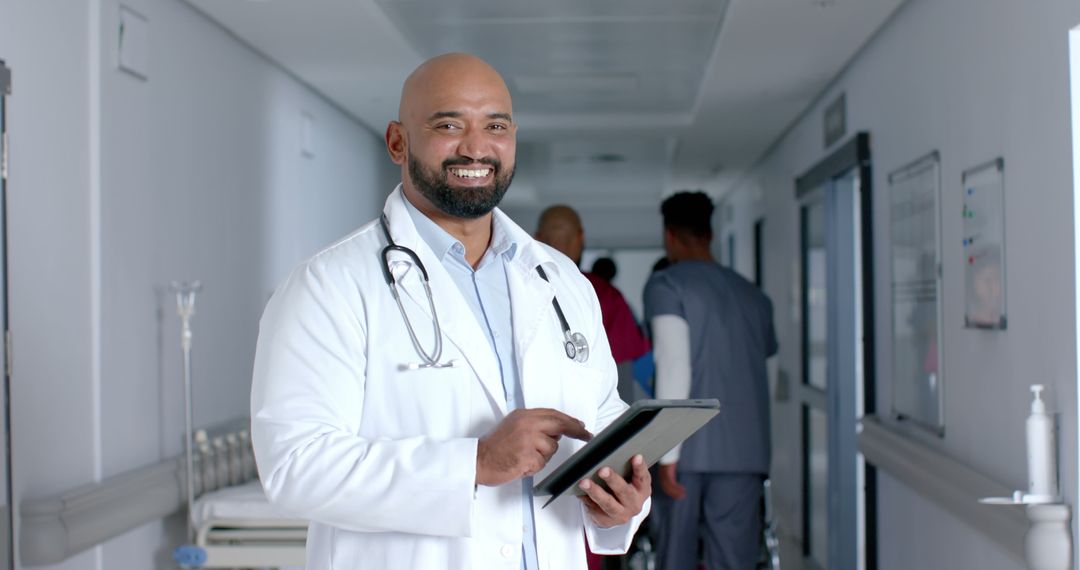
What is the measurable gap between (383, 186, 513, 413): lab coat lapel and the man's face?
76mm

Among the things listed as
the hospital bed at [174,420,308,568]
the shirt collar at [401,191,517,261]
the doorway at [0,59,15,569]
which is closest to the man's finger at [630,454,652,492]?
the shirt collar at [401,191,517,261]

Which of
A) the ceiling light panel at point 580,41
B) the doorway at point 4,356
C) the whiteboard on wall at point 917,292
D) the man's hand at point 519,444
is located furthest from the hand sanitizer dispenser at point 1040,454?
the doorway at point 4,356

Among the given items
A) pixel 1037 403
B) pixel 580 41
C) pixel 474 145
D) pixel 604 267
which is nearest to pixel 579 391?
pixel 474 145

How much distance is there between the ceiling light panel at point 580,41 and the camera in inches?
172

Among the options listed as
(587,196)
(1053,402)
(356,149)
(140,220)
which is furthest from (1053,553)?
(587,196)

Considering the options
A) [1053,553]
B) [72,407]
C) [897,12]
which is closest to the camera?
[1053,553]

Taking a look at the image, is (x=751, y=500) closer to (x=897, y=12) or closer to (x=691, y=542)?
(x=691, y=542)

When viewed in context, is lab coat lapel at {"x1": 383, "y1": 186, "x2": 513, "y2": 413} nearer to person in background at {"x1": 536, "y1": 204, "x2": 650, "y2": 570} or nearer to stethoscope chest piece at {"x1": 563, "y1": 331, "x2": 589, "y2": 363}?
stethoscope chest piece at {"x1": 563, "y1": 331, "x2": 589, "y2": 363}

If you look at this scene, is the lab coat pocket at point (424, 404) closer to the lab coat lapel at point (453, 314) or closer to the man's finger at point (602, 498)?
the lab coat lapel at point (453, 314)

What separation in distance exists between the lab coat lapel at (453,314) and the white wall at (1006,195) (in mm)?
1454

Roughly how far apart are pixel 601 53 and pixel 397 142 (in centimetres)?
366

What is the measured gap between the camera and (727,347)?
152 inches

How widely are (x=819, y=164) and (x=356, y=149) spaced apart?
2.71 meters

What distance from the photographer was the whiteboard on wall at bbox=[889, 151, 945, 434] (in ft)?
11.7
